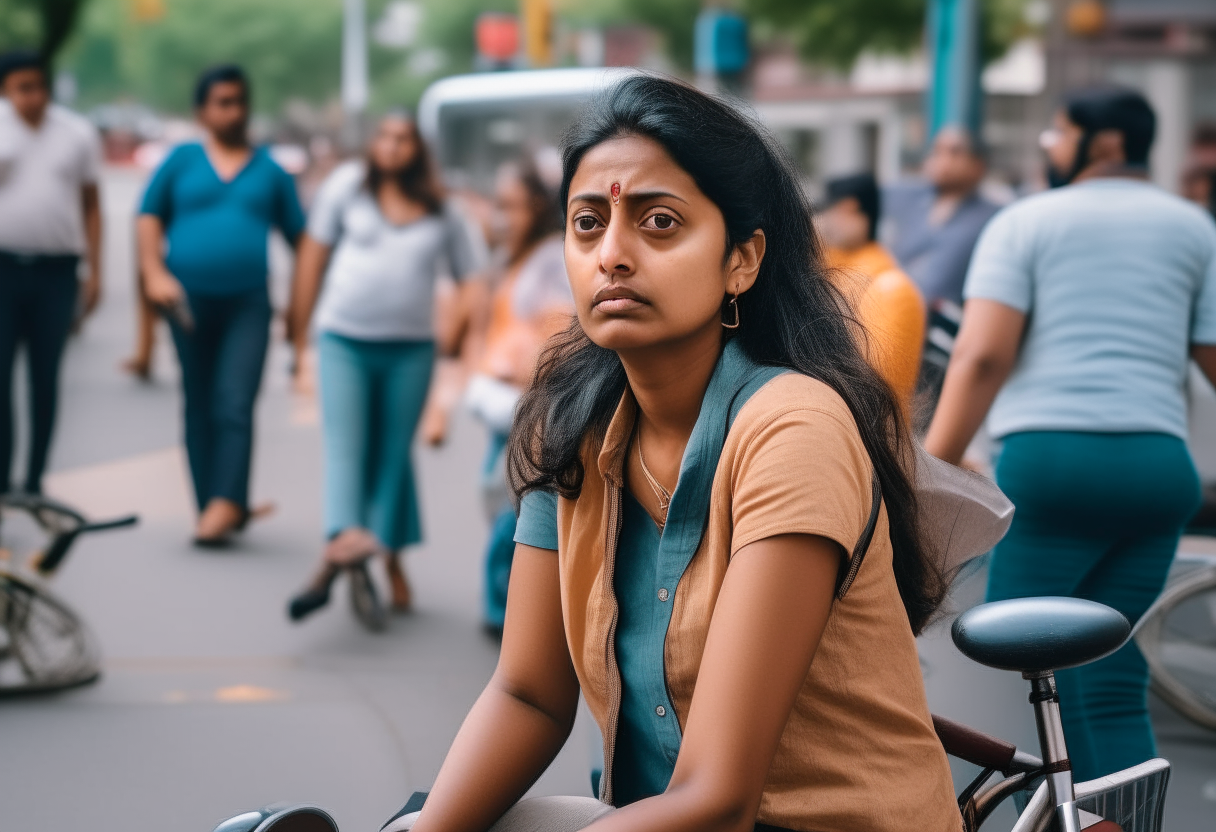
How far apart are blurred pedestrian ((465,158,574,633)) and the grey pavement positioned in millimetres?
400

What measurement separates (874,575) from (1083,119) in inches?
92.9

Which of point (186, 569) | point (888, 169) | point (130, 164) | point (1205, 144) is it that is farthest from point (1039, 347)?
point (130, 164)

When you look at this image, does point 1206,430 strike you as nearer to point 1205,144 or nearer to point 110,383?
point 110,383

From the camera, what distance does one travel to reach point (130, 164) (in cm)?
6981

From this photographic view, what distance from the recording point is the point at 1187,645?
5020 mm

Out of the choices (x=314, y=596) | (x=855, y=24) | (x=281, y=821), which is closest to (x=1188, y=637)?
(x=314, y=596)

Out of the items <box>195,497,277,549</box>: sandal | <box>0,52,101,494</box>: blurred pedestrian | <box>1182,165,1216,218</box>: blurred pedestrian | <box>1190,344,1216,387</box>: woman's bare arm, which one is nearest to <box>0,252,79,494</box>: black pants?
<box>0,52,101,494</box>: blurred pedestrian

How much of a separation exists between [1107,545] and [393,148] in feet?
12.2

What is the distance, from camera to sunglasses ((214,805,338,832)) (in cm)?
185

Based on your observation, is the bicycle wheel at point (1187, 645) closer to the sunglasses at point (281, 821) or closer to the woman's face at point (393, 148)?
the woman's face at point (393, 148)

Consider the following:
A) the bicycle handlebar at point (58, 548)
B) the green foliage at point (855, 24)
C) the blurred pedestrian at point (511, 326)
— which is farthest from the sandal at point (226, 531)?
the green foliage at point (855, 24)

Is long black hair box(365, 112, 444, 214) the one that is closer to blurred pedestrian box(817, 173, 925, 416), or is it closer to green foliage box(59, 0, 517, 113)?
blurred pedestrian box(817, 173, 925, 416)

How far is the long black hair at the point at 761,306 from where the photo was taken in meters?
2.02

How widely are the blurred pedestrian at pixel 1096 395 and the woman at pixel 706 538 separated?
1574 millimetres
